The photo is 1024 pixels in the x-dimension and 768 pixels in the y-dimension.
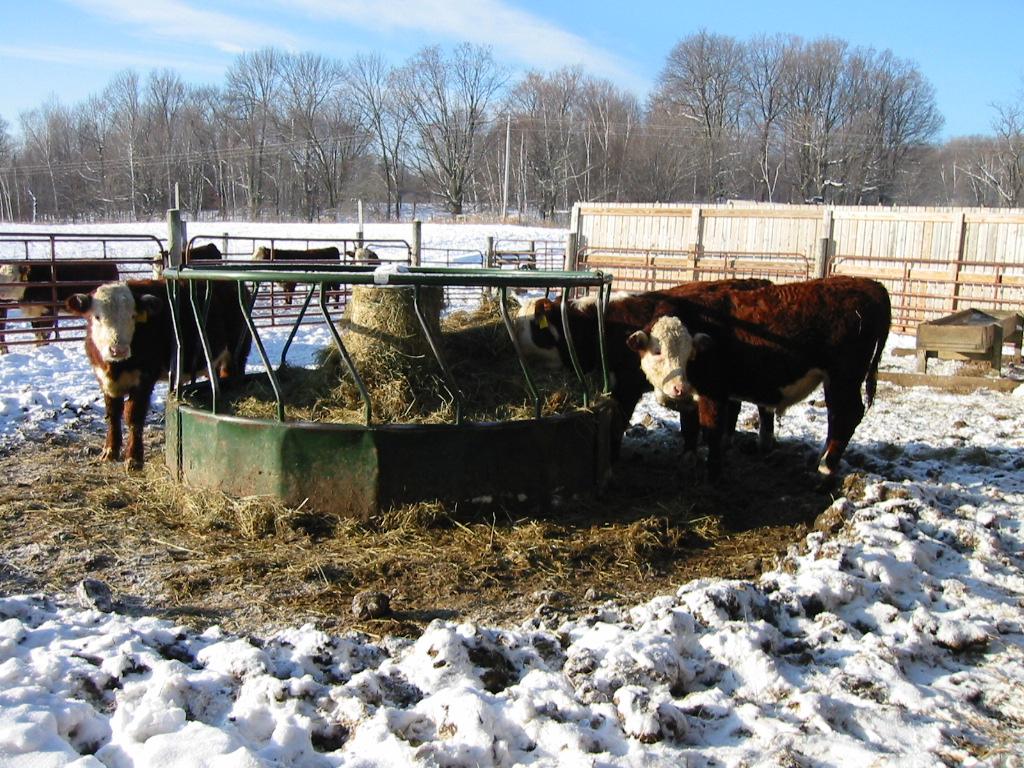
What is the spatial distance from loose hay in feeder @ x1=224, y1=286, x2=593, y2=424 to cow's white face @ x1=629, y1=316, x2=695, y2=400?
1.92 ft

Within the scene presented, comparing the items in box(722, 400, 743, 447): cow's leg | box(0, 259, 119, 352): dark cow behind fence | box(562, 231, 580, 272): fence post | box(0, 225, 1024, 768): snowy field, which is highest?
box(562, 231, 580, 272): fence post

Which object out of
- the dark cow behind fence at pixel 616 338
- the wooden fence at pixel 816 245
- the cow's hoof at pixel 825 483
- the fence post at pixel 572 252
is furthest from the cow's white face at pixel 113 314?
the wooden fence at pixel 816 245

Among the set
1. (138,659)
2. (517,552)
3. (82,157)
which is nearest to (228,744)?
(138,659)

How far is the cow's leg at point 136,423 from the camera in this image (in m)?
6.25

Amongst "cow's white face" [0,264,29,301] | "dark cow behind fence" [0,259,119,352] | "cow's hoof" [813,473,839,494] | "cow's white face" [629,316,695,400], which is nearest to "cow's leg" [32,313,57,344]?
"dark cow behind fence" [0,259,119,352]

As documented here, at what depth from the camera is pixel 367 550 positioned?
4.60 metres

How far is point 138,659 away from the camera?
324 cm

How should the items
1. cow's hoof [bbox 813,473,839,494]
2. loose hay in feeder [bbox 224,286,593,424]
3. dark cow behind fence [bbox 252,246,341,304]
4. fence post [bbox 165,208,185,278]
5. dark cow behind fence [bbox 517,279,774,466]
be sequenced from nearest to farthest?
loose hay in feeder [bbox 224,286,593,424] → cow's hoof [bbox 813,473,839,494] → dark cow behind fence [bbox 517,279,774,466] → fence post [bbox 165,208,185,278] → dark cow behind fence [bbox 252,246,341,304]

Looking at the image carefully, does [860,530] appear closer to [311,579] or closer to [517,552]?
[517,552]

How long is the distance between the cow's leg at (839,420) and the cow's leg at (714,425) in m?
0.79

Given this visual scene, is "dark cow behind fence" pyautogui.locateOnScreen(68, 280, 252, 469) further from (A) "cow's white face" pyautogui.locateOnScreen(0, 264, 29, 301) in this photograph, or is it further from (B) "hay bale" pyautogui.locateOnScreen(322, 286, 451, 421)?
(A) "cow's white face" pyautogui.locateOnScreen(0, 264, 29, 301)

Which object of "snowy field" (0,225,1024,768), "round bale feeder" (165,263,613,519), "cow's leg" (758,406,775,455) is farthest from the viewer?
"cow's leg" (758,406,775,455)

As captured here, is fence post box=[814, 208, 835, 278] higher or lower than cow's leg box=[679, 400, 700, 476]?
higher

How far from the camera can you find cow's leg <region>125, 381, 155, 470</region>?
625 centimetres
